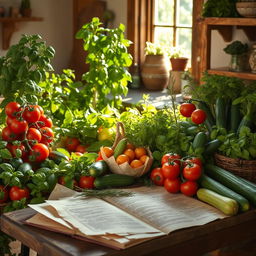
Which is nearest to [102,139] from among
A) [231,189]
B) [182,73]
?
[231,189]

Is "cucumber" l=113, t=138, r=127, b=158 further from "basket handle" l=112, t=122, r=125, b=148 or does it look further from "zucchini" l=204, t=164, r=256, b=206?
"zucchini" l=204, t=164, r=256, b=206

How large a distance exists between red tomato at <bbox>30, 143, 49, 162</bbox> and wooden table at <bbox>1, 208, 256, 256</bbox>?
1.59 feet

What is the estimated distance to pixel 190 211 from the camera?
6.89 ft

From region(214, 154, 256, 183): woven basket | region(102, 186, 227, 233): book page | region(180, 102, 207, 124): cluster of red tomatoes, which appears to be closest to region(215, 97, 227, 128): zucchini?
region(180, 102, 207, 124): cluster of red tomatoes

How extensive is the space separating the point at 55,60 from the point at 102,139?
3140 mm

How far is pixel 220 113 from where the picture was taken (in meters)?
2.53

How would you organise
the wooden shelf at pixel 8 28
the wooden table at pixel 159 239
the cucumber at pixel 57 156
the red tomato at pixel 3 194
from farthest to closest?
the wooden shelf at pixel 8 28 < the cucumber at pixel 57 156 < the red tomato at pixel 3 194 < the wooden table at pixel 159 239

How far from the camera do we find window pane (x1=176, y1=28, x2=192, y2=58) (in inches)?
206

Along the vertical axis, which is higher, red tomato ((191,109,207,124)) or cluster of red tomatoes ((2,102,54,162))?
red tomato ((191,109,207,124))

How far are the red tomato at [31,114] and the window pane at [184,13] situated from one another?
9.28 feet

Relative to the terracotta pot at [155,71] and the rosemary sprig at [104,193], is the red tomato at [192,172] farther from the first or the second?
the terracotta pot at [155,71]

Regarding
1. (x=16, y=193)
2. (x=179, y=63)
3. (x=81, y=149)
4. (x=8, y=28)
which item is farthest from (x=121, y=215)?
(x=8, y=28)

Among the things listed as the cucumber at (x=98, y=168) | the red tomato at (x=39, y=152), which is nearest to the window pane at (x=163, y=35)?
the red tomato at (x=39, y=152)

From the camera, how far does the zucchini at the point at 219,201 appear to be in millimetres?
2080
